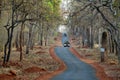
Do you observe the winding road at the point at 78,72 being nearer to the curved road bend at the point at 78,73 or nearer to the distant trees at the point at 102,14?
the curved road bend at the point at 78,73

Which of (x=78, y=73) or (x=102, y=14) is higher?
(x=102, y=14)

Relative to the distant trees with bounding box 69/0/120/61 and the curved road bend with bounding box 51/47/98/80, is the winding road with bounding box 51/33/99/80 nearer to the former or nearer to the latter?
the curved road bend with bounding box 51/47/98/80

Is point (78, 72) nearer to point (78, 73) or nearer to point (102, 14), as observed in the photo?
point (78, 73)

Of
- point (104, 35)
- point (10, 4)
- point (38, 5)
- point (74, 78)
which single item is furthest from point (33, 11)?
point (74, 78)

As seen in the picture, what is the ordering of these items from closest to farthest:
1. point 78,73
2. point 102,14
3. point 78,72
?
1. point 102,14
2. point 78,73
3. point 78,72

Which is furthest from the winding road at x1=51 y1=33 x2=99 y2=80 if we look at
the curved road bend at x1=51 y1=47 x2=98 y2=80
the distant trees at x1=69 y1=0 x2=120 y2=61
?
the distant trees at x1=69 y1=0 x2=120 y2=61

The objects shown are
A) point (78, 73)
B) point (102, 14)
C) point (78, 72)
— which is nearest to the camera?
point (102, 14)

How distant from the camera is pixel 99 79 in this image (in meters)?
25.6

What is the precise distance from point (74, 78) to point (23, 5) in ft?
44.1

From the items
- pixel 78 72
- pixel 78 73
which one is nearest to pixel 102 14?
pixel 78 73

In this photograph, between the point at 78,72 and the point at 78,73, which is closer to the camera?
the point at 78,73

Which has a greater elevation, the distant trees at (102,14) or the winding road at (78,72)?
the distant trees at (102,14)

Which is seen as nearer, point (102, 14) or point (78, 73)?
point (102, 14)

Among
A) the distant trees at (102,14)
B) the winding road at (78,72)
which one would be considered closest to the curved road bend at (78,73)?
the winding road at (78,72)
